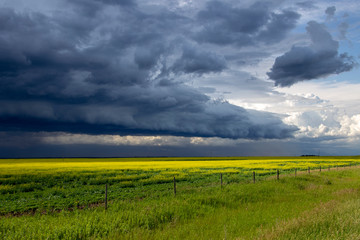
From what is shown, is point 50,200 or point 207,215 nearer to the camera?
point 207,215

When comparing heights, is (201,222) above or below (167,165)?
above

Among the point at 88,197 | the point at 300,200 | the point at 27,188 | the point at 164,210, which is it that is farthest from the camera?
the point at 27,188

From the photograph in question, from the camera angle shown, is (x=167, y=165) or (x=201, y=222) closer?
(x=201, y=222)

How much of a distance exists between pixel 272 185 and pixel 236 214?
9.95 metres

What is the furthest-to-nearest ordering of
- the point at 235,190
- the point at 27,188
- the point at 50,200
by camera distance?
the point at 27,188 → the point at 50,200 → the point at 235,190

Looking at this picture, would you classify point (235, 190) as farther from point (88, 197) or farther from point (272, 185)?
point (88, 197)

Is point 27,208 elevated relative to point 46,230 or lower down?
lower down

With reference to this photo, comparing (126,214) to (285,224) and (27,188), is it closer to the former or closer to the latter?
(285,224)

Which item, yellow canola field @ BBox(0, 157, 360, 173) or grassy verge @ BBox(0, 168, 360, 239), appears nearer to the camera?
grassy verge @ BBox(0, 168, 360, 239)

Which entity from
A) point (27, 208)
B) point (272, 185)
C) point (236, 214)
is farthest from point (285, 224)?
point (27, 208)

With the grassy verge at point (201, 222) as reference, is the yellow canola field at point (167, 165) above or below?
below

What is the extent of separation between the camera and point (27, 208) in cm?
1873

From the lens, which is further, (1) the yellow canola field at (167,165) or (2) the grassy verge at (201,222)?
(1) the yellow canola field at (167,165)

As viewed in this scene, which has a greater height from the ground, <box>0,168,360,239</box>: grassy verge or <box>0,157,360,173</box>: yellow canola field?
<box>0,168,360,239</box>: grassy verge
